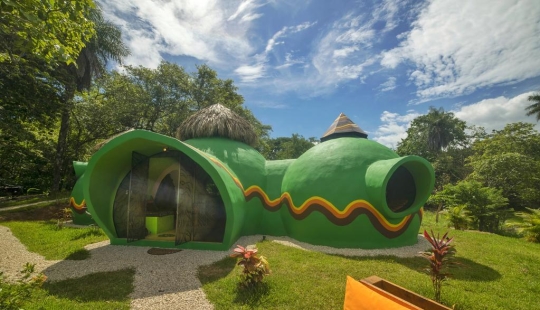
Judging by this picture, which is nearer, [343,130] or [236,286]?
[236,286]

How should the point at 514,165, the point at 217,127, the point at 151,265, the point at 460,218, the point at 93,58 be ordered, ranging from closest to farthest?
the point at 151,265, the point at 217,127, the point at 460,218, the point at 93,58, the point at 514,165

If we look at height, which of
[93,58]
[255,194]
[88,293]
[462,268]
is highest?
[93,58]

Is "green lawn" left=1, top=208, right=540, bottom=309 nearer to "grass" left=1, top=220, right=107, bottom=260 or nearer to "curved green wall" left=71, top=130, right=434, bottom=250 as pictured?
"grass" left=1, top=220, right=107, bottom=260

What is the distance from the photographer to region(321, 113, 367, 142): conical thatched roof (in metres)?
11.9

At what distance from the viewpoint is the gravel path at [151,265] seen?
520cm

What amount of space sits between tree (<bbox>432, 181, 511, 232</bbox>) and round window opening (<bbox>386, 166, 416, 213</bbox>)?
7.16 m

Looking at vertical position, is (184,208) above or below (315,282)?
above

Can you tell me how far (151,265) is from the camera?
7098 millimetres

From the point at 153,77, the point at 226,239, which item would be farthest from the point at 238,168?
the point at 153,77

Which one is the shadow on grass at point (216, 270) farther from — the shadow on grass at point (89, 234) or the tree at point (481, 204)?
the tree at point (481, 204)

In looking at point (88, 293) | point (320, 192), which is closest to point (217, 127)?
point (320, 192)

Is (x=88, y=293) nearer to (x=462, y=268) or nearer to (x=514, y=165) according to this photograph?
(x=462, y=268)

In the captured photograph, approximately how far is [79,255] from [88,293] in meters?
3.17

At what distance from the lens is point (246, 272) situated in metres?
5.38
